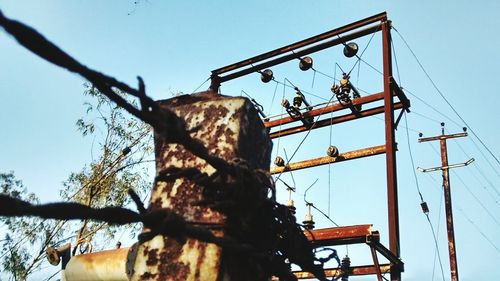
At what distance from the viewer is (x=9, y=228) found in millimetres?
18844

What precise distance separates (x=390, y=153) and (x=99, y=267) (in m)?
8.79

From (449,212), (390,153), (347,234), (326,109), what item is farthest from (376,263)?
(449,212)

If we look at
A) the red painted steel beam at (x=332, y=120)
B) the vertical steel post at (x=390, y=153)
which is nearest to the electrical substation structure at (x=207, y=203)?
the vertical steel post at (x=390, y=153)

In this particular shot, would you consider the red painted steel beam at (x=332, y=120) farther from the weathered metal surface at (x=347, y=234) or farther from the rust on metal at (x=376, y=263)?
the weathered metal surface at (x=347, y=234)

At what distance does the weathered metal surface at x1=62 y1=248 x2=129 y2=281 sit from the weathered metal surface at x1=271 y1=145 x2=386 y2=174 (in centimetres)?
904

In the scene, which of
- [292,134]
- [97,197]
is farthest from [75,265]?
[97,197]

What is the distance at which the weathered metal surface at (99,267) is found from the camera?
204cm

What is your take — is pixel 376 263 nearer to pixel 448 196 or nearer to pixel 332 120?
pixel 332 120

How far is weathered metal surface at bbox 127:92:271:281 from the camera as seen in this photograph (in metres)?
1.38

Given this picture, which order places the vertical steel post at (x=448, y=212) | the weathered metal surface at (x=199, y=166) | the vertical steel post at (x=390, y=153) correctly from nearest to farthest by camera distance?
1. the weathered metal surface at (x=199, y=166)
2. the vertical steel post at (x=390, y=153)
3. the vertical steel post at (x=448, y=212)

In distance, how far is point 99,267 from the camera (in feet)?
6.97

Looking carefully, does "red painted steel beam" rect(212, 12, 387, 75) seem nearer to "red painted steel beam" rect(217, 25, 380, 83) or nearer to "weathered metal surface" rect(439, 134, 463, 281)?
"red painted steel beam" rect(217, 25, 380, 83)

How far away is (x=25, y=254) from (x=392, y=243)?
49.4ft

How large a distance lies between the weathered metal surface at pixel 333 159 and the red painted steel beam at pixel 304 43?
283 centimetres
